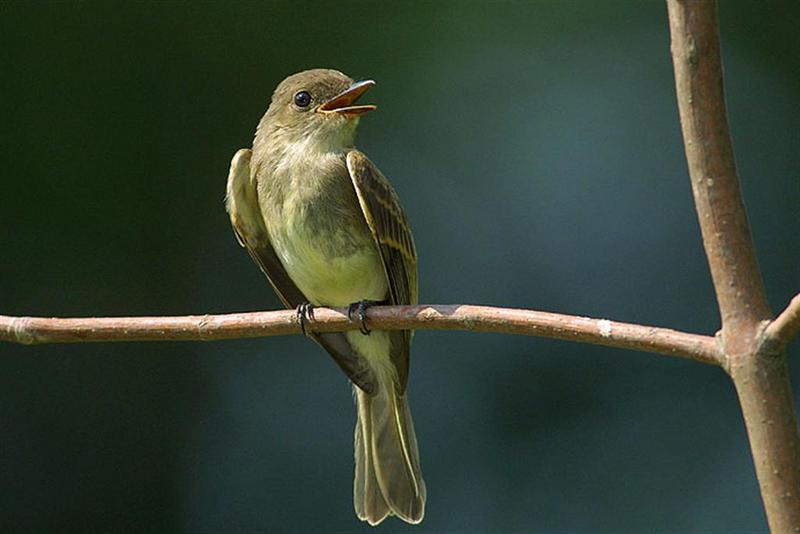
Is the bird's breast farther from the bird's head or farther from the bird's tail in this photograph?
the bird's tail

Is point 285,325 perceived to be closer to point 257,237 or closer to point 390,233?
point 390,233

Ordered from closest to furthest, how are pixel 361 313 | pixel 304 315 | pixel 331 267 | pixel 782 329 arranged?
pixel 782 329 → pixel 361 313 → pixel 304 315 → pixel 331 267

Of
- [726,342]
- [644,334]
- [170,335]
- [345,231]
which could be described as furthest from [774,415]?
[345,231]

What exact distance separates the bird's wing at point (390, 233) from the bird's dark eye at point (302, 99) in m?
0.30

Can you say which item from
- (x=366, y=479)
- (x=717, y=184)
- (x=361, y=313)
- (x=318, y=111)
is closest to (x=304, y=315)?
(x=361, y=313)

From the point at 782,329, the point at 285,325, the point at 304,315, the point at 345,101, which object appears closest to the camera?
the point at 782,329

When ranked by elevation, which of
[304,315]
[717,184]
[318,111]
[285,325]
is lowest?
[717,184]

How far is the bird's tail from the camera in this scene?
3.59m

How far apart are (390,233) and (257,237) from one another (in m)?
0.50

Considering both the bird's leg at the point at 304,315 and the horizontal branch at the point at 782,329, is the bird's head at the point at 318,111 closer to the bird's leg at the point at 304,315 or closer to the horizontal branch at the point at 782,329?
the bird's leg at the point at 304,315

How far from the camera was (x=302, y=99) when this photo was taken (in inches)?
155

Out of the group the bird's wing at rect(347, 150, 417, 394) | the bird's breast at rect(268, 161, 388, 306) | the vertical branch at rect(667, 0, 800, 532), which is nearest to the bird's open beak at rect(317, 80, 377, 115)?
the bird's wing at rect(347, 150, 417, 394)

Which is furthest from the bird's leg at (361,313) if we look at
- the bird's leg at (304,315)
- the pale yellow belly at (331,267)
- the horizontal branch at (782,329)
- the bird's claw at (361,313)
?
the horizontal branch at (782,329)

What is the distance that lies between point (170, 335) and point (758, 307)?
1436mm
